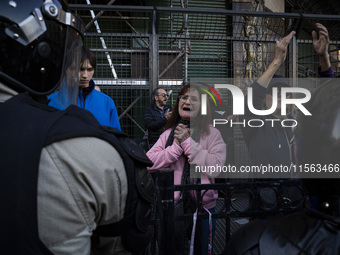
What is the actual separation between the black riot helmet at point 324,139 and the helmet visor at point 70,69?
0.91 metres

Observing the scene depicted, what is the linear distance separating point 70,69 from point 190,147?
3.65 feet

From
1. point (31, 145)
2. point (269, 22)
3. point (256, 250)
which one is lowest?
point (256, 250)

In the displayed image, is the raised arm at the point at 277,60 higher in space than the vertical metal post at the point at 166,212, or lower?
higher

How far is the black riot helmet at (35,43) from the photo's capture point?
0.88 meters

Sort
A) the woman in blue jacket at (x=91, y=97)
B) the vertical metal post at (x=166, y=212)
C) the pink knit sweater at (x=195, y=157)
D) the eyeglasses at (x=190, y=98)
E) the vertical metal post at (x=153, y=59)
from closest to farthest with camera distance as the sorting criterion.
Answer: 1. the vertical metal post at (x=166, y=212)
2. the pink knit sweater at (x=195, y=157)
3. the eyeglasses at (x=190, y=98)
4. the woman in blue jacket at (x=91, y=97)
5. the vertical metal post at (x=153, y=59)

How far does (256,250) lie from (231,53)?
3.37 meters

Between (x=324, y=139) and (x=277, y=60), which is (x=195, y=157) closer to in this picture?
(x=277, y=60)

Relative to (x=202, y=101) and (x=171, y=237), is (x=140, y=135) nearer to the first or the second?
(x=202, y=101)

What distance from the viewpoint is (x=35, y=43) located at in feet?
3.12

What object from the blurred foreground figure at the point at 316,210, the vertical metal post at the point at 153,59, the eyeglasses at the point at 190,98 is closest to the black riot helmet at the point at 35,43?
the blurred foreground figure at the point at 316,210

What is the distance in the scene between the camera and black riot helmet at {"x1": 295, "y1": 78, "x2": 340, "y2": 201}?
0.84 meters

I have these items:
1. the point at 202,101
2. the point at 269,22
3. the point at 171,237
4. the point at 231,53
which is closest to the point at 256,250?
the point at 171,237

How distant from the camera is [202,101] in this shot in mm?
2438

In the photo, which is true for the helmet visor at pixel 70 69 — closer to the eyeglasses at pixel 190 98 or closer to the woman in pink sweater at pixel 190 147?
the woman in pink sweater at pixel 190 147
